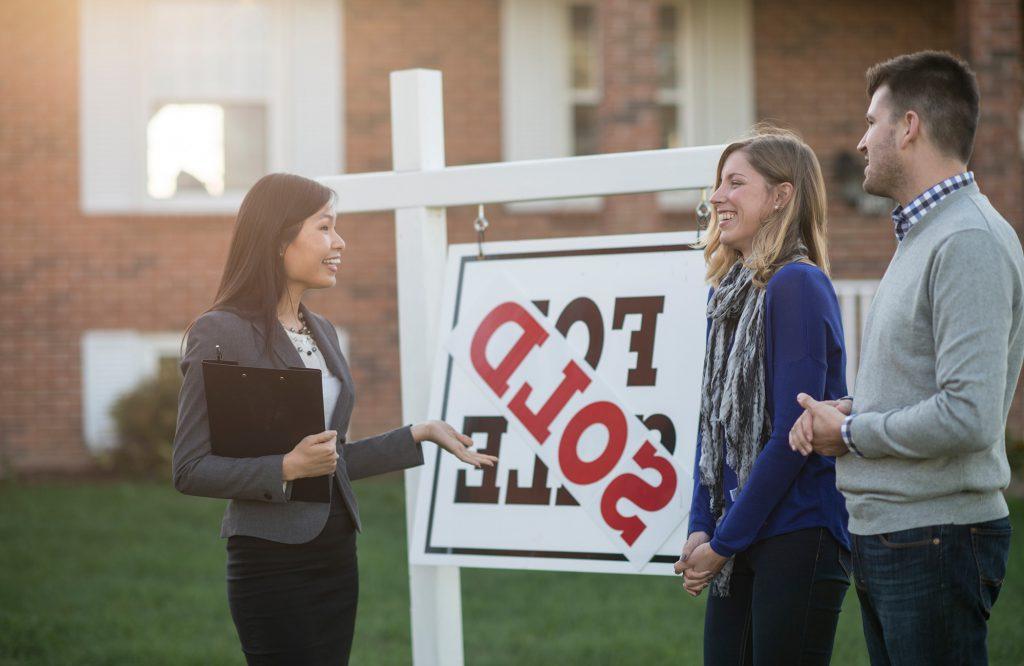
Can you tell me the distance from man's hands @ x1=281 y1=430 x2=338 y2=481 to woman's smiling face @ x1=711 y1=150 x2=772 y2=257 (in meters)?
1.14

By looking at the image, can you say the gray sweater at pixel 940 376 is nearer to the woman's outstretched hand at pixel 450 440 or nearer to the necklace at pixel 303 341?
the woman's outstretched hand at pixel 450 440

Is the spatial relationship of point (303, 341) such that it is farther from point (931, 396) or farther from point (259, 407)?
point (931, 396)

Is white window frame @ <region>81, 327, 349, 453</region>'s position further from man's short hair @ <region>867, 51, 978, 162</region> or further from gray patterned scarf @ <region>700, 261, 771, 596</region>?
man's short hair @ <region>867, 51, 978, 162</region>

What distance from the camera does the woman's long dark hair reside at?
3100mm

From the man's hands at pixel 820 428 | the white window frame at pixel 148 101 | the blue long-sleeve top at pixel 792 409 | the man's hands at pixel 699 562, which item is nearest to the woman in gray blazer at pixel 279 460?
the man's hands at pixel 699 562

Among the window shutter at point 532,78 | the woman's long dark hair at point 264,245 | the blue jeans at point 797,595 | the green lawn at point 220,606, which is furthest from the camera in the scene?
the window shutter at point 532,78

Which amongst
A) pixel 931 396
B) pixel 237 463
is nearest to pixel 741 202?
pixel 931 396

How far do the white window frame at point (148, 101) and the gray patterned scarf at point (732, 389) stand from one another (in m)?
8.29

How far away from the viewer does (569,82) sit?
11336 millimetres

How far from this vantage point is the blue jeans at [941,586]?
242cm

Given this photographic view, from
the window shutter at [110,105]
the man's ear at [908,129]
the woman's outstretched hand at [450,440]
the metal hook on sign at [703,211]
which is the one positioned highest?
the window shutter at [110,105]

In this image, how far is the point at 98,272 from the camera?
1073cm

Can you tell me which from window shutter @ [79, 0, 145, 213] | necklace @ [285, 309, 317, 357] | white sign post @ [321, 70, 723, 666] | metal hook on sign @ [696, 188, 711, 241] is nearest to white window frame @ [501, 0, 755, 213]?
window shutter @ [79, 0, 145, 213]

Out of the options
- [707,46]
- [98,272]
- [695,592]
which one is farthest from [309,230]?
[707,46]
